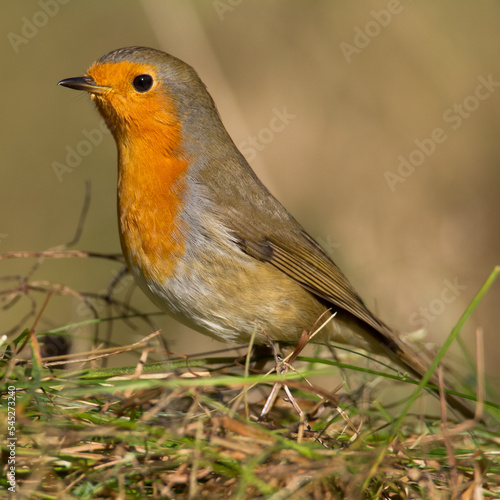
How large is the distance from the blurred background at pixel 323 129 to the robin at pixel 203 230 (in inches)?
85.3

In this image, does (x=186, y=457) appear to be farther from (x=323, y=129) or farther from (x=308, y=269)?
(x=323, y=129)

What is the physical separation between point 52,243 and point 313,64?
3085 mm

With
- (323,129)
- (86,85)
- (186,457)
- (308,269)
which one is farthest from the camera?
(323,129)

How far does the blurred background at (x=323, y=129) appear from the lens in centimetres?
598

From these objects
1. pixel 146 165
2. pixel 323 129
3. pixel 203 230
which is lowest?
pixel 203 230

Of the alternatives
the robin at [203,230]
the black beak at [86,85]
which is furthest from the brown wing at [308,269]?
the black beak at [86,85]

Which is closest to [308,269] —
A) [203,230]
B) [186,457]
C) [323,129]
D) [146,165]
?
[203,230]

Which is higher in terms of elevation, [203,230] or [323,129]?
[323,129]

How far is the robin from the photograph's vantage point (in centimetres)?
320

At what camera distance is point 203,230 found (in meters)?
3.27

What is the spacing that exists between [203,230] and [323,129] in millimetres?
3519

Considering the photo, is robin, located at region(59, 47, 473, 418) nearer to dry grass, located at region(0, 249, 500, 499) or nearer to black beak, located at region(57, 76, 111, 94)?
black beak, located at region(57, 76, 111, 94)

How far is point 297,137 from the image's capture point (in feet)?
21.5

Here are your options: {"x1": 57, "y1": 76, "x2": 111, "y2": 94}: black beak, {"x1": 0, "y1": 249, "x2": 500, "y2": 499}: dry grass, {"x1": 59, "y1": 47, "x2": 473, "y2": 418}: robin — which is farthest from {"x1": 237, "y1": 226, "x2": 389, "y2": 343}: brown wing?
{"x1": 0, "y1": 249, "x2": 500, "y2": 499}: dry grass
